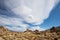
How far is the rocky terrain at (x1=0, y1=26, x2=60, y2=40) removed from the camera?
13672mm

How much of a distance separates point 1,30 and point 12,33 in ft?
6.34

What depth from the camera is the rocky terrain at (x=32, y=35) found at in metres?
13.7

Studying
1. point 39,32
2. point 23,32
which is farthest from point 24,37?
point 39,32

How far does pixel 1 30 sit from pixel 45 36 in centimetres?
540

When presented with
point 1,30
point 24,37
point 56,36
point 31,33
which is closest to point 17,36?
point 24,37

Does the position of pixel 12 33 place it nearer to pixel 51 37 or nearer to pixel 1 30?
pixel 1 30

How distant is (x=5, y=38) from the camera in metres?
13.3

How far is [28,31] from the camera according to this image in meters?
14.6

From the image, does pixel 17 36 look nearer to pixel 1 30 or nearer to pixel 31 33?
pixel 31 33

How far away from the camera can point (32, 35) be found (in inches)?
573

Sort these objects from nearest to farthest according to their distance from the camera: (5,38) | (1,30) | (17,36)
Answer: (5,38) < (17,36) < (1,30)

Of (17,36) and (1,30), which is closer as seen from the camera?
(17,36)

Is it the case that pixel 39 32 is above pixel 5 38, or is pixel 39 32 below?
above

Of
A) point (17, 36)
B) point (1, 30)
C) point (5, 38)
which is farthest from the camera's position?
point (1, 30)
